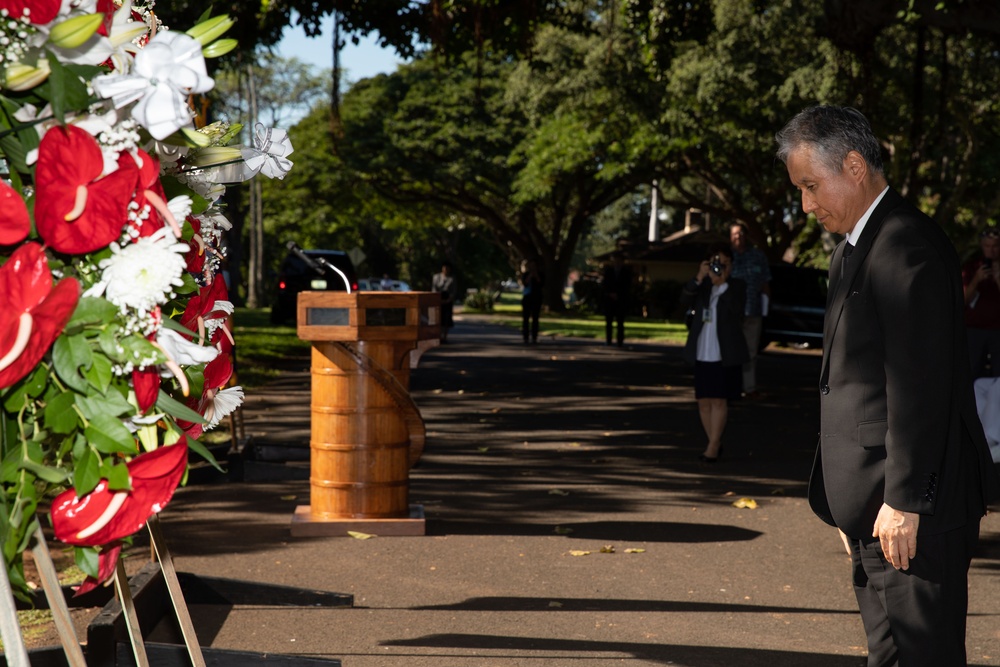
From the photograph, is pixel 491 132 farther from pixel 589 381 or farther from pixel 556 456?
pixel 556 456

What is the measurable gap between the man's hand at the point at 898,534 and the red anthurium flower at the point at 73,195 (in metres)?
2.21

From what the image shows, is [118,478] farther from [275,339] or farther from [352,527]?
[275,339]

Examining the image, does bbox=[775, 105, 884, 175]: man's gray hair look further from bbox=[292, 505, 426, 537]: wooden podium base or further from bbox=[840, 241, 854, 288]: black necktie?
bbox=[292, 505, 426, 537]: wooden podium base

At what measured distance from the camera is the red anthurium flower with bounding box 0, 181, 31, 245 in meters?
1.93

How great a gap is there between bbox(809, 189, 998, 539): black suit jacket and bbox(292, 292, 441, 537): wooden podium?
4.13m

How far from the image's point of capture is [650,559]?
6.95 metres

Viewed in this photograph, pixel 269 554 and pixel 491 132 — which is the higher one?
pixel 491 132

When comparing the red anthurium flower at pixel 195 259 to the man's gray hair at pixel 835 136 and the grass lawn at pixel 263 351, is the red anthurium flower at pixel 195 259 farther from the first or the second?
the grass lawn at pixel 263 351

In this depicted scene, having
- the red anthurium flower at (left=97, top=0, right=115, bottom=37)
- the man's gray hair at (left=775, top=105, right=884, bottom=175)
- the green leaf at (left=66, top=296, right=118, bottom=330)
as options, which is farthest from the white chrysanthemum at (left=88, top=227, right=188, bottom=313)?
the man's gray hair at (left=775, top=105, right=884, bottom=175)

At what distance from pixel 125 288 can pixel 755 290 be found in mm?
12904

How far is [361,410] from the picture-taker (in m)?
7.27

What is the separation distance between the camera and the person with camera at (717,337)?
389 inches

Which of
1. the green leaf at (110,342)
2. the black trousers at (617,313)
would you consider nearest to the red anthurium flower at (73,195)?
the green leaf at (110,342)

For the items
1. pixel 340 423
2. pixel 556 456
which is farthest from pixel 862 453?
pixel 556 456
